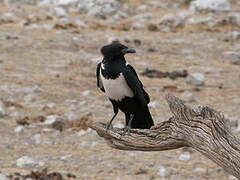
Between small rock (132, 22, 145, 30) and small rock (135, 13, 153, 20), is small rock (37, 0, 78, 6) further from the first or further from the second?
small rock (132, 22, 145, 30)

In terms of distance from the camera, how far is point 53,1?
96.5ft

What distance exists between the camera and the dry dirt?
13367 mm

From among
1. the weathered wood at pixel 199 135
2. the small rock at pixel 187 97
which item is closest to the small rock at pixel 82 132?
the small rock at pixel 187 97

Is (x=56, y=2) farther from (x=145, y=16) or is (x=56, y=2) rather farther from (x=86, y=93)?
(x=86, y=93)

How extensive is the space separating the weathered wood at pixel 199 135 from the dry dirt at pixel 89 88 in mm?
4211

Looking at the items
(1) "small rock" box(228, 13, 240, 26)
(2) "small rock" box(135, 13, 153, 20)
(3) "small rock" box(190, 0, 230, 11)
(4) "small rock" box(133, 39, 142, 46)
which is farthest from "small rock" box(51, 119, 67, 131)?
(3) "small rock" box(190, 0, 230, 11)

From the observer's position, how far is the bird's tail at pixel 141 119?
1004cm

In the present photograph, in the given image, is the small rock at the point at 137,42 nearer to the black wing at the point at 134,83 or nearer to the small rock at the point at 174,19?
the small rock at the point at 174,19

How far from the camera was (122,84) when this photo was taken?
9688mm

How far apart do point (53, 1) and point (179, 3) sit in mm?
4690

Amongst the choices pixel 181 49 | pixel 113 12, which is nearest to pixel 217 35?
pixel 181 49

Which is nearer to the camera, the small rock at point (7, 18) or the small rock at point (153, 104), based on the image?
the small rock at point (153, 104)

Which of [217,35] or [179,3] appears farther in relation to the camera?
[179,3]

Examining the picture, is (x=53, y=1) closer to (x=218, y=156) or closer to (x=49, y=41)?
(x=49, y=41)
